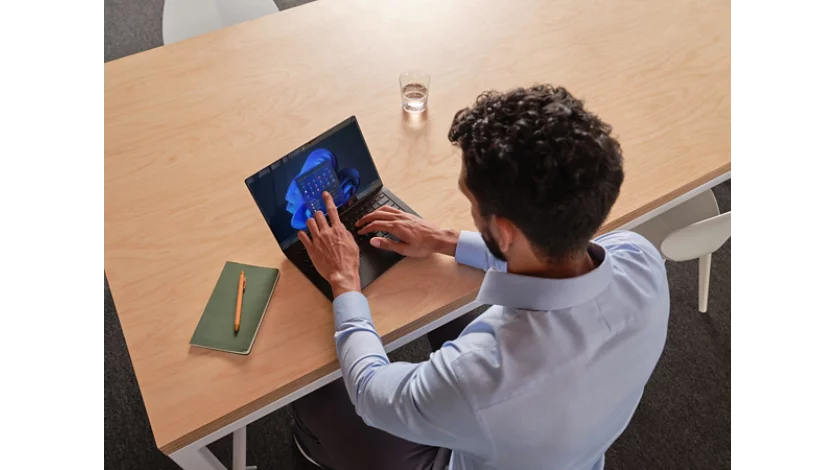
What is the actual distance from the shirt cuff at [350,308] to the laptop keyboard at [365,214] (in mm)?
150

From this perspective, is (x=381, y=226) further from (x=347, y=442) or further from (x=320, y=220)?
(x=347, y=442)

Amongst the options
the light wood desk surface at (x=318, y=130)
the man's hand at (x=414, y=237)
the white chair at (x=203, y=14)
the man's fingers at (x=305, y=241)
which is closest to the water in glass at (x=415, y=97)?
the light wood desk surface at (x=318, y=130)

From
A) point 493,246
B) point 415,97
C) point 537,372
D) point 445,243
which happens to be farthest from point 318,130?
point 537,372

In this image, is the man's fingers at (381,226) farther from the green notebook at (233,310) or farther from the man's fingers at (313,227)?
the green notebook at (233,310)

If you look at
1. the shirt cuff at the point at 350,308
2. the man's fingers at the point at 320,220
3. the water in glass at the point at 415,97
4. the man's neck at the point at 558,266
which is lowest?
the shirt cuff at the point at 350,308

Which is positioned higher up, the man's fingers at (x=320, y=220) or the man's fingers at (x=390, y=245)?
the man's fingers at (x=320, y=220)

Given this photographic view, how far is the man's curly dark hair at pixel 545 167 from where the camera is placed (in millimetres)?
889

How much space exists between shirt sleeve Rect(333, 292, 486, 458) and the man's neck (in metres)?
0.18

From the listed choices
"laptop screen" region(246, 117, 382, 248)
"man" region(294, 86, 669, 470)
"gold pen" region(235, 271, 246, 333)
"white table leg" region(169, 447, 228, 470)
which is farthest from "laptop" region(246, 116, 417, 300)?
"white table leg" region(169, 447, 228, 470)

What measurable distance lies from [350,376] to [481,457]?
0.85ft

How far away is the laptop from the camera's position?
1.20 m

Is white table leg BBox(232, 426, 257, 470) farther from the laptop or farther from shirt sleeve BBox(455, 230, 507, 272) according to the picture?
shirt sleeve BBox(455, 230, 507, 272)

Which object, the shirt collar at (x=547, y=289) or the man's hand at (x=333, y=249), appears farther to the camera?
the man's hand at (x=333, y=249)

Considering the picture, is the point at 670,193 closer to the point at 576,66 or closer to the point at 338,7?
the point at 576,66
